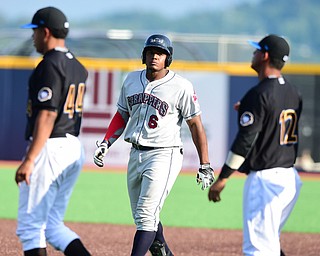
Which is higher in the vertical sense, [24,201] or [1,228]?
[24,201]

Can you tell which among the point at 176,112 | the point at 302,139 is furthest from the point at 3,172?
the point at 176,112

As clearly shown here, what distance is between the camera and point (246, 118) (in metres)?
7.06

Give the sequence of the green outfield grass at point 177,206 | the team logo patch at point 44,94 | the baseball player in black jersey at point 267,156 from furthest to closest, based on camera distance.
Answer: the green outfield grass at point 177,206 < the baseball player in black jersey at point 267,156 < the team logo patch at point 44,94

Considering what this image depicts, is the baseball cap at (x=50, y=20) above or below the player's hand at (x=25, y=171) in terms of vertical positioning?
above

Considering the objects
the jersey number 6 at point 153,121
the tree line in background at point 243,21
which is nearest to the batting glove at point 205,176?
the jersey number 6 at point 153,121

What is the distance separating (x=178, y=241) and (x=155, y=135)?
3090 millimetres

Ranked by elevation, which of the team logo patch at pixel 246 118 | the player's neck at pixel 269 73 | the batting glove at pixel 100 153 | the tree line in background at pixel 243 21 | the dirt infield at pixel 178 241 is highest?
the player's neck at pixel 269 73

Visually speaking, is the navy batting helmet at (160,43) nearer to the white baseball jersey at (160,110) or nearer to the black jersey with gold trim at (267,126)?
the white baseball jersey at (160,110)

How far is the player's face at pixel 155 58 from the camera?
7516mm

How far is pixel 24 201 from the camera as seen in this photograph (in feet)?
22.5

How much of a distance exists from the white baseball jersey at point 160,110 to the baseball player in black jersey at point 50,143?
1.72 feet

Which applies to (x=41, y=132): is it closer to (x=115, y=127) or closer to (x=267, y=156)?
(x=115, y=127)

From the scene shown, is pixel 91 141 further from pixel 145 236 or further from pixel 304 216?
pixel 145 236

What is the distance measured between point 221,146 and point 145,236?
1340cm
